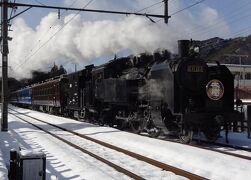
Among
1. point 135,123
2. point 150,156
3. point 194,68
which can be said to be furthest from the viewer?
point 135,123

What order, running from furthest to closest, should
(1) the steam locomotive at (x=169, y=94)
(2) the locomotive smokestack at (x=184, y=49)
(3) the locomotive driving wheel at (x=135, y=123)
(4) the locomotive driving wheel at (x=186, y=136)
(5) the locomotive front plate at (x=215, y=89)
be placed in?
(3) the locomotive driving wheel at (x=135, y=123)
(2) the locomotive smokestack at (x=184, y=49)
(5) the locomotive front plate at (x=215, y=89)
(1) the steam locomotive at (x=169, y=94)
(4) the locomotive driving wheel at (x=186, y=136)

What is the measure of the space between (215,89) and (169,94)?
140cm

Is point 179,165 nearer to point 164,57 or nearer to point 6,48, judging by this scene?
point 164,57

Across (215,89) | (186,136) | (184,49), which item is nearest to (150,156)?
(186,136)

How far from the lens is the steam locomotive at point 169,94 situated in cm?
1280

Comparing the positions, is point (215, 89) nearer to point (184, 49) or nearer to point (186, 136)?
point (184, 49)

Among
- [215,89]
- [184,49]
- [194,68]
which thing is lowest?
[215,89]

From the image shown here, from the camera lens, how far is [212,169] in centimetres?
826

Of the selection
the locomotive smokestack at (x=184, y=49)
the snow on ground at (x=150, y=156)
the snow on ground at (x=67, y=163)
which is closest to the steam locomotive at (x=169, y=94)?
the locomotive smokestack at (x=184, y=49)

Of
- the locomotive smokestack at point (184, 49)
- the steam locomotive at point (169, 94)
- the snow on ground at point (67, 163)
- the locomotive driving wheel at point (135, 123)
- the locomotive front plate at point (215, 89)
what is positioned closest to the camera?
the snow on ground at point (67, 163)

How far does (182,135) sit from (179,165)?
3978mm

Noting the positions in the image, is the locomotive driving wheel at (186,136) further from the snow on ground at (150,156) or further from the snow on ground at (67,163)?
the snow on ground at (67,163)

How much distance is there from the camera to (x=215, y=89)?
42.9 ft

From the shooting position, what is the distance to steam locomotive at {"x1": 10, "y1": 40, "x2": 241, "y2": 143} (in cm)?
1280
